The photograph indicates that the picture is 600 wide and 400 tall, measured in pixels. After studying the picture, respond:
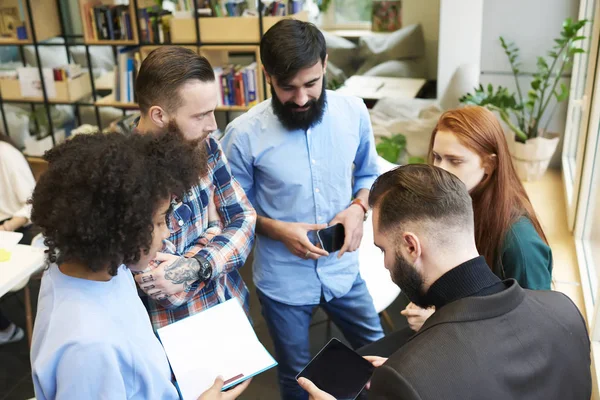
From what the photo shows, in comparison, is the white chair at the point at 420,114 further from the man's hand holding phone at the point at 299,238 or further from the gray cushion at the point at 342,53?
the man's hand holding phone at the point at 299,238

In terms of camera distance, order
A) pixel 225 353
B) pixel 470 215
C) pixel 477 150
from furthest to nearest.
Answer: pixel 477 150, pixel 225 353, pixel 470 215

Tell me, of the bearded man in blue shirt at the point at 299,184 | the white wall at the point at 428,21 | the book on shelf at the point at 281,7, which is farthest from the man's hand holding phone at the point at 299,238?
the white wall at the point at 428,21

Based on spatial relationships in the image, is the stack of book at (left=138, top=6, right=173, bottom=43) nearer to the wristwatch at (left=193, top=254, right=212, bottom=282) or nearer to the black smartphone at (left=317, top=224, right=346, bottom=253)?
the black smartphone at (left=317, top=224, right=346, bottom=253)

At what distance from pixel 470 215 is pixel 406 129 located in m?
3.13

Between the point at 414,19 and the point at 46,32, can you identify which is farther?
the point at 414,19

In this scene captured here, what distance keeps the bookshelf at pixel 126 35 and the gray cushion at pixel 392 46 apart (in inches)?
65.2

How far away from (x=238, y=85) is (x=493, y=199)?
10.1ft

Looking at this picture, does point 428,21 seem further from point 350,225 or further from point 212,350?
point 212,350

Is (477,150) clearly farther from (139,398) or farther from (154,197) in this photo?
(139,398)

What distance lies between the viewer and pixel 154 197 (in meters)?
1.21

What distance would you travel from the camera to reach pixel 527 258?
1638 mm

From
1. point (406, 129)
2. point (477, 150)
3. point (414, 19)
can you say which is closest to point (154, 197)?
point (477, 150)

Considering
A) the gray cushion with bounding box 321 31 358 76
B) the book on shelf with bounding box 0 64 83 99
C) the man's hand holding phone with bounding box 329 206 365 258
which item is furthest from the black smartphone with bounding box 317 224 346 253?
the gray cushion with bounding box 321 31 358 76

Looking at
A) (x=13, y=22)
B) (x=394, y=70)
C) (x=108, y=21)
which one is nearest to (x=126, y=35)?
(x=108, y=21)
